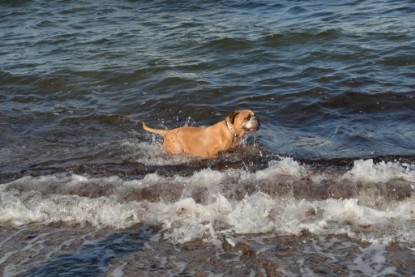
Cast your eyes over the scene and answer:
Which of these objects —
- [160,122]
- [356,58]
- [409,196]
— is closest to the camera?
[409,196]

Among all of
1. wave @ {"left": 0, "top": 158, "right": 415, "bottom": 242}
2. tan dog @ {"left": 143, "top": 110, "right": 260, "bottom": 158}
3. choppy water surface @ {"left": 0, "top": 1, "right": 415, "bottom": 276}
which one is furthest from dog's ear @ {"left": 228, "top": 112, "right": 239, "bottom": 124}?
wave @ {"left": 0, "top": 158, "right": 415, "bottom": 242}

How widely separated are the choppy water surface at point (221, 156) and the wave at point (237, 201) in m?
0.02

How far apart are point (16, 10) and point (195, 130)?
1276cm

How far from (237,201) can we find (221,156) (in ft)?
6.20

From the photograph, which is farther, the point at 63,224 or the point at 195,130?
the point at 195,130

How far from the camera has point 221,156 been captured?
28.3ft

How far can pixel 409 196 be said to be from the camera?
6.49 metres

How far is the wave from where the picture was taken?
19.8 ft

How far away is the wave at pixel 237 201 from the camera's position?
6.03 metres

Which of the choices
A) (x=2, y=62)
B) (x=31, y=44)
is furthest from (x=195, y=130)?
(x=31, y=44)

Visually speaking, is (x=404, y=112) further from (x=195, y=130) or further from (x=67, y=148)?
(x=67, y=148)

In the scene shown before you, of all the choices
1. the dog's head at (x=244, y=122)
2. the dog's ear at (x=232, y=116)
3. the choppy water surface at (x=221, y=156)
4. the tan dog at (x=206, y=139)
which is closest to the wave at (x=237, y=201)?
the choppy water surface at (x=221, y=156)

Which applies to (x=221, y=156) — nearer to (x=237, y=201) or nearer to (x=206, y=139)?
(x=206, y=139)

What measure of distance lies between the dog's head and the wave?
565 millimetres
